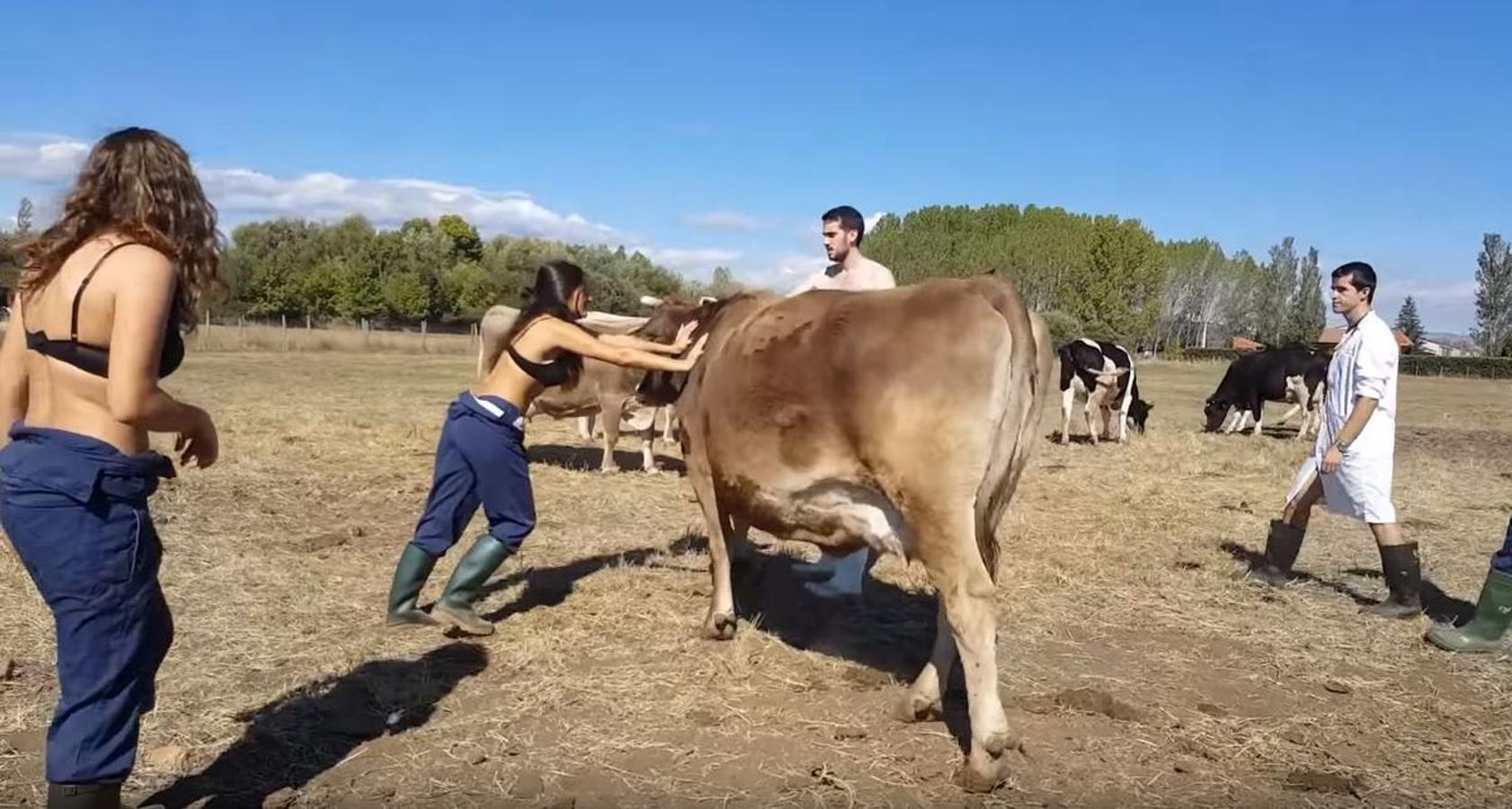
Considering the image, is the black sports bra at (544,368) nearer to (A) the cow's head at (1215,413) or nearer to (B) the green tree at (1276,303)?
(A) the cow's head at (1215,413)

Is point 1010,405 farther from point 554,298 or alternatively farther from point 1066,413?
point 1066,413

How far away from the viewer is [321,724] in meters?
4.54

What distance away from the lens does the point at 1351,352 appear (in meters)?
7.08

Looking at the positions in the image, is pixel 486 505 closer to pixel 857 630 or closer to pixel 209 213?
pixel 857 630

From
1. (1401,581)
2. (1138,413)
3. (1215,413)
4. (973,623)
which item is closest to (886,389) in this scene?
(973,623)

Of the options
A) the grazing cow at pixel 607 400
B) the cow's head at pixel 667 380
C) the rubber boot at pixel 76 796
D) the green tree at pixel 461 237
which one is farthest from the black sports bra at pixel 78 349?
the green tree at pixel 461 237

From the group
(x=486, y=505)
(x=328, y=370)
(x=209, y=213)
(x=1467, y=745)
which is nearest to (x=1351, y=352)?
(x=1467, y=745)

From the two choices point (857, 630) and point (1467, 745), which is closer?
point (1467, 745)

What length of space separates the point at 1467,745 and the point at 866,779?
106 inches

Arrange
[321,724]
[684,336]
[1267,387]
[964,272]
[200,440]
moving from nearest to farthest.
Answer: [200,440], [321,724], [684,336], [1267,387], [964,272]

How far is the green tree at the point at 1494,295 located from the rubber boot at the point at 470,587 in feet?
324

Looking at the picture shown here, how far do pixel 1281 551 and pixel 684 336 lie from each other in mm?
4502

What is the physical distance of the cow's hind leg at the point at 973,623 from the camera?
4113 millimetres

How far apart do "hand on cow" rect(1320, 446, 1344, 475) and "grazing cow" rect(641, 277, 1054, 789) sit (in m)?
3.19
